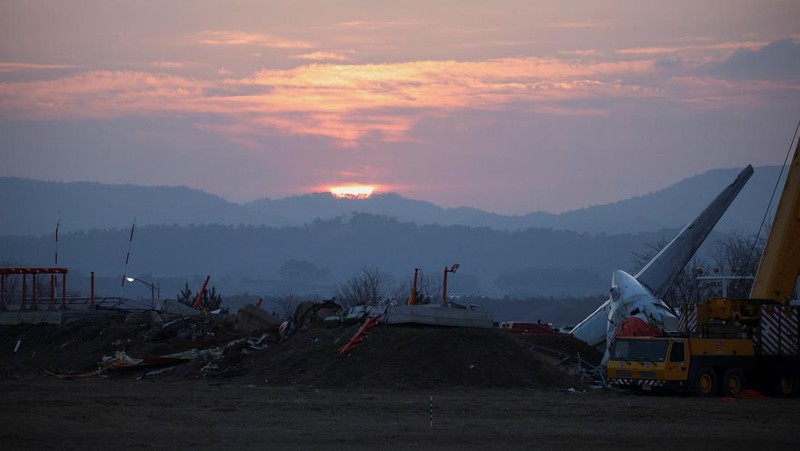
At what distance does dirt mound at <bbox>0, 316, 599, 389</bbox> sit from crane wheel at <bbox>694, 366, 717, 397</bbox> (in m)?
3.82

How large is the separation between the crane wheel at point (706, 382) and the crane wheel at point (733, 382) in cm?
31

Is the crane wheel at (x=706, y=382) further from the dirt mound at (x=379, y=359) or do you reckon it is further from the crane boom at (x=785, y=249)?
the crane boom at (x=785, y=249)

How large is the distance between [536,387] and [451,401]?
482cm

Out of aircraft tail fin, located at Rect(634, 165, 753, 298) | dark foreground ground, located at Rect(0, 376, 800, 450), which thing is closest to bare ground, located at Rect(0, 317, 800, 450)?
dark foreground ground, located at Rect(0, 376, 800, 450)

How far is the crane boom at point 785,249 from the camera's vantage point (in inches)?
1465

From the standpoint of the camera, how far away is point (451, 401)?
30.4 m

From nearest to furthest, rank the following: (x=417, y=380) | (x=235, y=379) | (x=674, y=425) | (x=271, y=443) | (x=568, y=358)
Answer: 1. (x=271, y=443)
2. (x=674, y=425)
3. (x=417, y=380)
4. (x=235, y=379)
5. (x=568, y=358)

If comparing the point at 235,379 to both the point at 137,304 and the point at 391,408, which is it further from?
the point at 137,304

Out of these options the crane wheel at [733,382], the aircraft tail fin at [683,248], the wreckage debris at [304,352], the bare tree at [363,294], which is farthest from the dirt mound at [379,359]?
the bare tree at [363,294]

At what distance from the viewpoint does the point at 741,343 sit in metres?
35.1

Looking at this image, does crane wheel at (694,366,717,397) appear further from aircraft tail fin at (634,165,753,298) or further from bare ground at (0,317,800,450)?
Answer: aircraft tail fin at (634,165,753,298)

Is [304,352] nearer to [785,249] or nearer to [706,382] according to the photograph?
[706,382]

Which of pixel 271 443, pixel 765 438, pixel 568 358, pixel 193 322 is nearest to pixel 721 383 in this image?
pixel 568 358

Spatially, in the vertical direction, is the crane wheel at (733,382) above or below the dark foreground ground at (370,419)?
above
